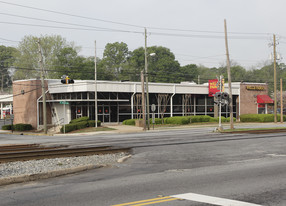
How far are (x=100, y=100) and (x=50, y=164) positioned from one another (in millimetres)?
27386

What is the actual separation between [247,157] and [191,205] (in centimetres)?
768

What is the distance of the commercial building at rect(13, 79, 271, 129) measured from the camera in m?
40.7

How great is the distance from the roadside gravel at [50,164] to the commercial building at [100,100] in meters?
25.8

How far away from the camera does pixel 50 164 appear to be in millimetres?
11977

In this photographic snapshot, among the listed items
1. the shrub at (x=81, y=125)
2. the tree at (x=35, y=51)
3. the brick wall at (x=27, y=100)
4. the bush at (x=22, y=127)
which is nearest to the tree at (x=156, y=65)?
the tree at (x=35, y=51)

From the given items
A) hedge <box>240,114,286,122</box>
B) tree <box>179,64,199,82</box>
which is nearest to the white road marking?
hedge <box>240,114,286,122</box>

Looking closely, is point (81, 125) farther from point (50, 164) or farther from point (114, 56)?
point (114, 56)

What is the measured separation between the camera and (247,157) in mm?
13469

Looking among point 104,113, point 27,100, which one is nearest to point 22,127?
point 27,100

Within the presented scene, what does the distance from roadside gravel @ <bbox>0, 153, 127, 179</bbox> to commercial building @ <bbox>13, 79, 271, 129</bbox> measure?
25786 mm

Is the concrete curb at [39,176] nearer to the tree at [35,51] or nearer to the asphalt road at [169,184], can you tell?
the asphalt road at [169,184]

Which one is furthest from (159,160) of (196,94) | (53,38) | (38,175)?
(53,38)

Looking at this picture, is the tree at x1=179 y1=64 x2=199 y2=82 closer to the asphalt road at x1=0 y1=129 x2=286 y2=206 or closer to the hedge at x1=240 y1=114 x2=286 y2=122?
the hedge at x1=240 y1=114 x2=286 y2=122

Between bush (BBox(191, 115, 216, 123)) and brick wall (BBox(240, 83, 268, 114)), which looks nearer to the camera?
bush (BBox(191, 115, 216, 123))
